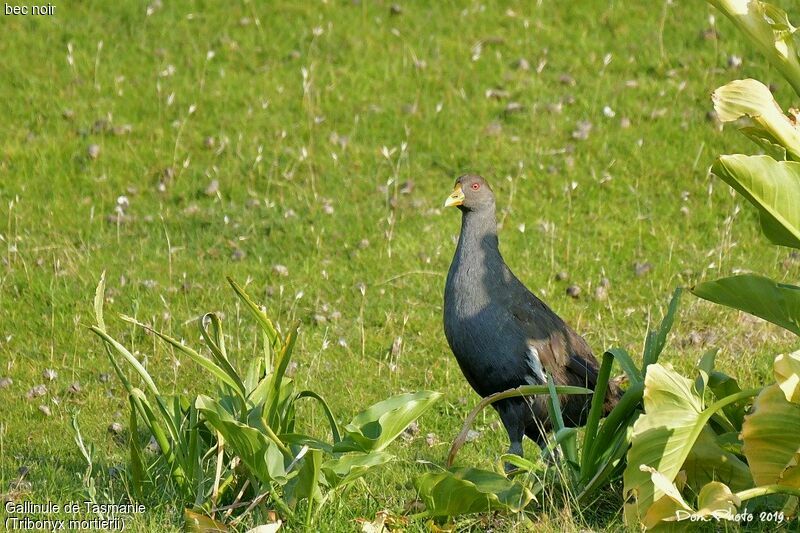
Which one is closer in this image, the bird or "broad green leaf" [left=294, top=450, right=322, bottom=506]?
"broad green leaf" [left=294, top=450, right=322, bottom=506]

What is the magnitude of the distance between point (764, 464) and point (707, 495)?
0.33 m

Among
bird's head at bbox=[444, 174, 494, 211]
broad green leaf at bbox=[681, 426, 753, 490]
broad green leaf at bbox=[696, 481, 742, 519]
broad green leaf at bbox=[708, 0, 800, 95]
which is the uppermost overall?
broad green leaf at bbox=[708, 0, 800, 95]

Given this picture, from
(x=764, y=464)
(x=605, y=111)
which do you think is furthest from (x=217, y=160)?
(x=764, y=464)

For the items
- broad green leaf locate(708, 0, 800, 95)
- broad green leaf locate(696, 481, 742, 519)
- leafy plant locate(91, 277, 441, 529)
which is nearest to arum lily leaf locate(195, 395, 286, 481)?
leafy plant locate(91, 277, 441, 529)

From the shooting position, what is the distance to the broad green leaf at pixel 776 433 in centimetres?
416

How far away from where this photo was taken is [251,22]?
34.3ft

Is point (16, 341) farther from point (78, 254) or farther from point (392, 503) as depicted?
point (392, 503)

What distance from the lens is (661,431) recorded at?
413 centimetres

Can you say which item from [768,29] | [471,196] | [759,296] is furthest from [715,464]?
[471,196]

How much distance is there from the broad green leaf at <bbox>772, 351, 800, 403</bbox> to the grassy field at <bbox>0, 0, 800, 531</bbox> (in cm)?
198

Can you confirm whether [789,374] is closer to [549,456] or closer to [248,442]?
[549,456]

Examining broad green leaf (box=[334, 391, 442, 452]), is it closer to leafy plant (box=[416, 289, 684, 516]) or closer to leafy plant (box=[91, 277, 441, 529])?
leafy plant (box=[91, 277, 441, 529])

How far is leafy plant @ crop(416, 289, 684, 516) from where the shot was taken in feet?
14.5

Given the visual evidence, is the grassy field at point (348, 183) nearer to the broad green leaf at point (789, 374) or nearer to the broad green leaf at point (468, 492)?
the broad green leaf at point (468, 492)
